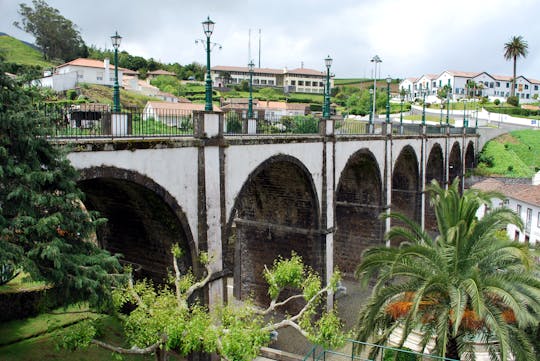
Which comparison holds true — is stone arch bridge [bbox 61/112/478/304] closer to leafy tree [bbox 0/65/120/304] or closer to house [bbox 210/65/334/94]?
leafy tree [bbox 0/65/120/304]

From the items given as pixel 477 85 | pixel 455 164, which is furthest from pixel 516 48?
pixel 455 164

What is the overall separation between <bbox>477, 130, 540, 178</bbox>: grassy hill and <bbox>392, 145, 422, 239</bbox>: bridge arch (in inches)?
741

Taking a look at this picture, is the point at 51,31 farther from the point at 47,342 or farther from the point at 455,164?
the point at 47,342

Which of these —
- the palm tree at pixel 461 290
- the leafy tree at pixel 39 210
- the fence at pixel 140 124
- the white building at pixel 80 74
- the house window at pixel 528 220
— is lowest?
the house window at pixel 528 220

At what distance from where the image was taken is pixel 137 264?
15.2 metres

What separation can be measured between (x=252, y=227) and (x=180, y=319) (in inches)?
510

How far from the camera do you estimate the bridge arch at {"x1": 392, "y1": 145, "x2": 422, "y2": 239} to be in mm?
32656

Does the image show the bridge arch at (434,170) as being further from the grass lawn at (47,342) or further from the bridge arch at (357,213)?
the grass lawn at (47,342)

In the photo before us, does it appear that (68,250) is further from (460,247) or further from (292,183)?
(292,183)

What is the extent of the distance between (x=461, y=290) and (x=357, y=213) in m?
17.0

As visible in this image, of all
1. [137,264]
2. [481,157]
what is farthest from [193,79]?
[137,264]

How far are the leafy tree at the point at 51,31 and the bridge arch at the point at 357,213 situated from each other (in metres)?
67.5

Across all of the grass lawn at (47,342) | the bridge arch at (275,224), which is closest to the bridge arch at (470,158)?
the bridge arch at (275,224)

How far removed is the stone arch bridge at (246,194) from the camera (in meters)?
12.9
